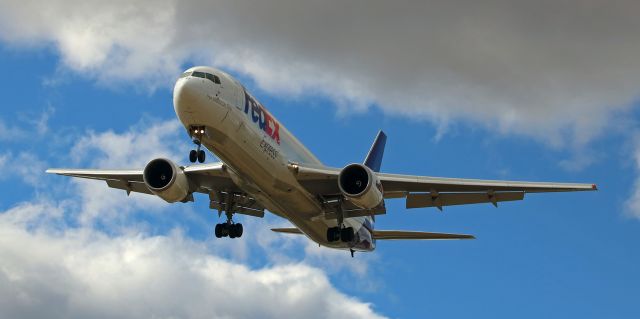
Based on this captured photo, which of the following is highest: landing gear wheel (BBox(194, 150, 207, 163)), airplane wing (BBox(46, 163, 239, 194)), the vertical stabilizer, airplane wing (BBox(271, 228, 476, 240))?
the vertical stabilizer

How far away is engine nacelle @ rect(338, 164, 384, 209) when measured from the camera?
111ft

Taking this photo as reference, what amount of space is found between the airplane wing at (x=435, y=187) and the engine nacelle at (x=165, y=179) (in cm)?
442

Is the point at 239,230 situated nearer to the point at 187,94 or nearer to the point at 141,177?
the point at 141,177

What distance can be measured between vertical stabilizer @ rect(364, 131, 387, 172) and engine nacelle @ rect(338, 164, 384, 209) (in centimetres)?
1127

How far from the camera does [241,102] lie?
32.8m

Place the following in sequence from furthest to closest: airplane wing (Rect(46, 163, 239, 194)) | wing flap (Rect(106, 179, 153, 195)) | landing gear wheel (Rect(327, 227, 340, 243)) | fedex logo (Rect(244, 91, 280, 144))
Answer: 1. wing flap (Rect(106, 179, 153, 195))
2. landing gear wheel (Rect(327, 227, 340, 243))
3. airplane wing (Rect(46, 163, 239, 194))
4. fedex logo (Rect(244, 91, 280, 144))

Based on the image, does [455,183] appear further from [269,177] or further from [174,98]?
[174,98]

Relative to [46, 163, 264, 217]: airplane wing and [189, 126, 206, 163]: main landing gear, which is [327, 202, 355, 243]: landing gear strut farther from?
[189, 126, 206, 163]: main landing gear

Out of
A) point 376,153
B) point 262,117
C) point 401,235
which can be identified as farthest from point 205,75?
point 376,153

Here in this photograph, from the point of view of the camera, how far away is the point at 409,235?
136 ft

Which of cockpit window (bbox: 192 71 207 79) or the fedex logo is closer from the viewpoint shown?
cockpit window (bbox: 192 71 207 79)

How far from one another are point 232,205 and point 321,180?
4956 mm

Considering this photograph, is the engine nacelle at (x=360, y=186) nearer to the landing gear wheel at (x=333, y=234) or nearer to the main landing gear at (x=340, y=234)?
the main landing gear at (x=340, y=234)

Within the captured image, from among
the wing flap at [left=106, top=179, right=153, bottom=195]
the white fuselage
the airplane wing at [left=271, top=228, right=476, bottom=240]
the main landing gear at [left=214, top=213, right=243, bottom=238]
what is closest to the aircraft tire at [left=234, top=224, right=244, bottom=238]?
the main landing gear at [left=214, top=213, right=243, bottom=238]
